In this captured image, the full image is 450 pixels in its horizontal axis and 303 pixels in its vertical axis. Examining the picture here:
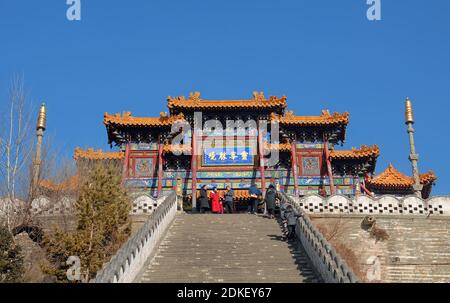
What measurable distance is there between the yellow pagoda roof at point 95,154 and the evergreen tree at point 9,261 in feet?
51.1

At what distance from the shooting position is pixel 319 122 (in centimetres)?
2991

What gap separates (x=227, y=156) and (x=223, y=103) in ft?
8.88

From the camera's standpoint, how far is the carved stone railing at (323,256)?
11727 millimetres

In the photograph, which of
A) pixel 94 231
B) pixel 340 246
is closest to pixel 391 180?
pixel 340 246

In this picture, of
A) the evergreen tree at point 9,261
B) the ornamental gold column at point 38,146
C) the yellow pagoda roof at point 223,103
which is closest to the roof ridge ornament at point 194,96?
the yellow pagoda roof at point 223,103

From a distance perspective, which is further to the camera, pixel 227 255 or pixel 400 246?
pixel 400 246

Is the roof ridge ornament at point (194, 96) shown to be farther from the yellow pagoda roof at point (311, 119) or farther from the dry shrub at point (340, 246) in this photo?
the dry shrub at point (340, 246)

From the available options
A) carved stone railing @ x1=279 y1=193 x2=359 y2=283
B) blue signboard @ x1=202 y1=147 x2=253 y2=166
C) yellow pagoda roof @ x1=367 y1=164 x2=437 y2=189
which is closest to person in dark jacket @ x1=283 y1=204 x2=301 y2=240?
carved stone railing @ x1=279 y1=193 x2=359 y2=283

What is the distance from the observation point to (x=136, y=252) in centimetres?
1344

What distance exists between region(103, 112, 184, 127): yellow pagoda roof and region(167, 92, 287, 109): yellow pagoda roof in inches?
27.5

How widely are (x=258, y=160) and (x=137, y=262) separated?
653 inches

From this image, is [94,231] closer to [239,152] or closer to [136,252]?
[136,252]

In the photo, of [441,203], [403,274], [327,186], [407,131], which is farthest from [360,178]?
[403,274]

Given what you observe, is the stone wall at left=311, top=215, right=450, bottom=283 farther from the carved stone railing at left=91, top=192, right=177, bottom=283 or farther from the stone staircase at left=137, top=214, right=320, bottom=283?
the carved stone railing at left=91, top=192, right=177, bottom=283
